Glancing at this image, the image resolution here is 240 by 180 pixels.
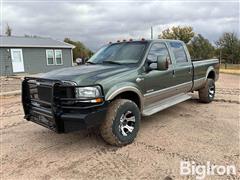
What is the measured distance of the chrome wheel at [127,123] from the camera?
409cm

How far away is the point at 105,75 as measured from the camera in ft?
12.8

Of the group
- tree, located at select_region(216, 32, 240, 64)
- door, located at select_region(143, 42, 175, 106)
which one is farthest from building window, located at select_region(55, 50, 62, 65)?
tree, located at select_region(216, 32, 240, 64)

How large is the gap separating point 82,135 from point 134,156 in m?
1.46

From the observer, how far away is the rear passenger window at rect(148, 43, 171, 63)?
4.84 meters

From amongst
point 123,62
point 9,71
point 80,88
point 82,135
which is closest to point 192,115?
point 123,62

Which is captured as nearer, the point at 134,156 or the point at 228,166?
the point at 228,166

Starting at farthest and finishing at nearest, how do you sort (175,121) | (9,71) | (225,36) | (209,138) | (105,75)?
(225,36) < (9,71) < (175,121) < (209,138) < (105,75)

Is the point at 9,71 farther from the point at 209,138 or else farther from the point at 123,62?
the point at 209,138

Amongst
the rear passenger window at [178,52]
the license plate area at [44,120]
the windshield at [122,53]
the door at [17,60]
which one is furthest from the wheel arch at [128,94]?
the door at [17,60]

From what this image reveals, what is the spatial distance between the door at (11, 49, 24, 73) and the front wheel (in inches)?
719

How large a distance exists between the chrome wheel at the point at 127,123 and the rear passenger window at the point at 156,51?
1296 mm

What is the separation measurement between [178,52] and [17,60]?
1762 cm

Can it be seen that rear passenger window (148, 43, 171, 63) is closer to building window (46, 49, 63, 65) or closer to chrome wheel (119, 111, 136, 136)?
chrome wheel (119, 111, 136, 136)

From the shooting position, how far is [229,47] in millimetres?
38500
